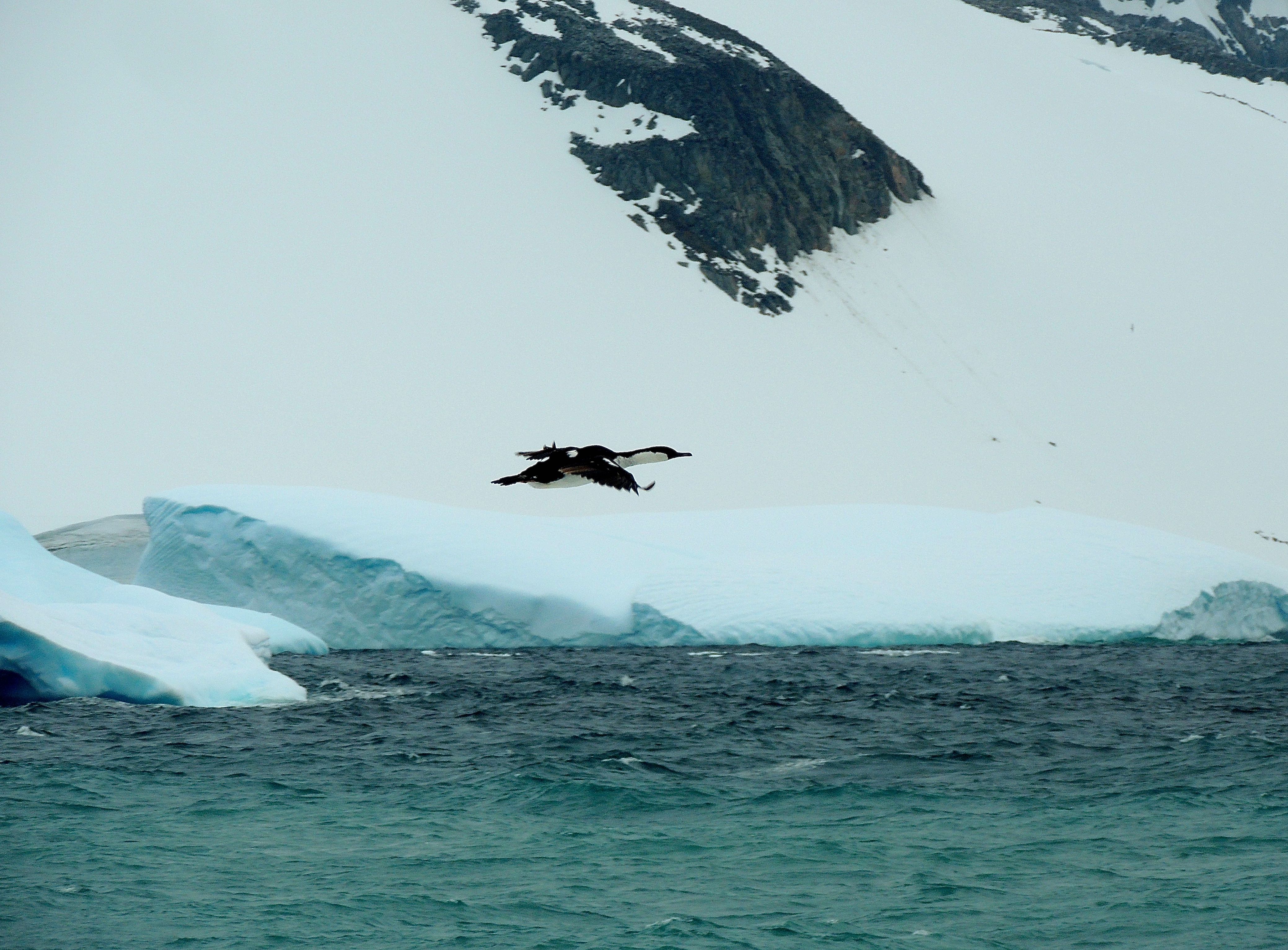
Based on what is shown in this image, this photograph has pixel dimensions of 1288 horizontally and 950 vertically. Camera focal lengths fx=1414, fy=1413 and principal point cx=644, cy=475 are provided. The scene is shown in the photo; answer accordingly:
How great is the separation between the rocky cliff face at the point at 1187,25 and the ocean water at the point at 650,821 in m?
85.5

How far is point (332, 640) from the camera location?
72.3ft

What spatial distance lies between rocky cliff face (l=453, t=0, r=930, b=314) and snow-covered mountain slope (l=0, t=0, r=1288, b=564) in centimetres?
111

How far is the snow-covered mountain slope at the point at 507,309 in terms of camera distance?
4241cm

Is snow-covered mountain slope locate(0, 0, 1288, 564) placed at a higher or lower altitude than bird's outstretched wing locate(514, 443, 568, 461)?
higher

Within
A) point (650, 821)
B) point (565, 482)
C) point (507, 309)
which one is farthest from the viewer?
point (507, 309)

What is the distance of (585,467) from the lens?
18.9ft

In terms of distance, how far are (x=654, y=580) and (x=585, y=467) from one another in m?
16.4

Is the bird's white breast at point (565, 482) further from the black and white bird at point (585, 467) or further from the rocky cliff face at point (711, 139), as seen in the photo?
the rocky cliff face at point (711, 139)

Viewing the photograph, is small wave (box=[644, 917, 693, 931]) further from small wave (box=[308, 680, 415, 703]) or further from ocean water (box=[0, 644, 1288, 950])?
small wave (box=[308, 680, 415, 703])

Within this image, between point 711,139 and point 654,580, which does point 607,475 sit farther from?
point 711,139

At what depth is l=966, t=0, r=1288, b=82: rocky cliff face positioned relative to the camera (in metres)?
91.2

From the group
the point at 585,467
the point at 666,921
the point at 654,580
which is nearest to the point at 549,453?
the point at 585,467

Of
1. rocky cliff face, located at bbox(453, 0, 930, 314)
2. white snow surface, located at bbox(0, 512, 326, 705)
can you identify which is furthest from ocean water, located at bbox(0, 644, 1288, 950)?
rocky cliff face, located at bbox(453, 0, 930, 314)

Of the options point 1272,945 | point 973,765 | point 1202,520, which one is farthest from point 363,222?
point 1272,945
